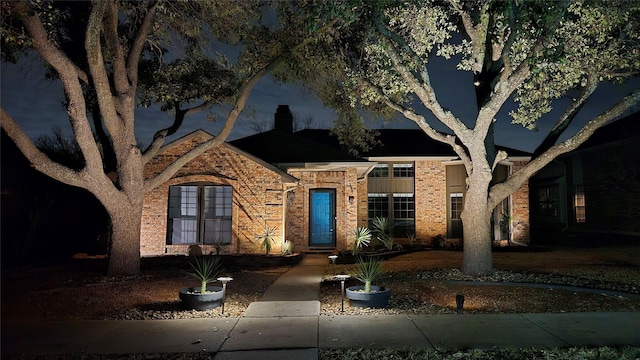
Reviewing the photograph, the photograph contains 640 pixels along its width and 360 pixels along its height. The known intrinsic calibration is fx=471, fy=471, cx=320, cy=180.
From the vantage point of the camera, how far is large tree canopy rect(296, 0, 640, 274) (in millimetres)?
10109

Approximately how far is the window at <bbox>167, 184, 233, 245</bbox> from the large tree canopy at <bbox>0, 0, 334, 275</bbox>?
3.28 m

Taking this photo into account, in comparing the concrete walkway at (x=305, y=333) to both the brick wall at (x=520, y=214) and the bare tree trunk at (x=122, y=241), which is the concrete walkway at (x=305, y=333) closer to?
the bare tree trunk at (x=122, y=241)

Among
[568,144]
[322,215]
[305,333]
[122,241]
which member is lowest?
[305,333]

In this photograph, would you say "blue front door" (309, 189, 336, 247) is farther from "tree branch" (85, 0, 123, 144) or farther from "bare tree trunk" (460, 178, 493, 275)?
"tree branch" (85, 0, 123, 144)

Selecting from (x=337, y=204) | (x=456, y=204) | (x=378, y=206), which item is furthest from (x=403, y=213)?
(x=337, y=204)

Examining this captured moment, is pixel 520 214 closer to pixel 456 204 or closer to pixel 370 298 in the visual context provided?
pixel 456 204

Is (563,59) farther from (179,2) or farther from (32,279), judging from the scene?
(32,279)

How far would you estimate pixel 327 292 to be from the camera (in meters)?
9.34

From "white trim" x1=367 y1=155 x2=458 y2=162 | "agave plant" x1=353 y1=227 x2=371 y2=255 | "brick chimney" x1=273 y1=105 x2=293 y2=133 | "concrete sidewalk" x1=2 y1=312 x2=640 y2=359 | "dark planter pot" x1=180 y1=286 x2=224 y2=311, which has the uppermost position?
"brick chimney" x1=273 y1=105 x2=293 y2=133

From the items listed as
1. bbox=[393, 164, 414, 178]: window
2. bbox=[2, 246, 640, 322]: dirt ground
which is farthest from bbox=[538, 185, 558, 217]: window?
bbox=[2, 246, 640, 322]: dirt ground

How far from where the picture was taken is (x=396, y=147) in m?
21.8

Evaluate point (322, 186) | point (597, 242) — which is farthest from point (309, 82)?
point (597, 242)

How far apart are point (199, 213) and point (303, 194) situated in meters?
4.17

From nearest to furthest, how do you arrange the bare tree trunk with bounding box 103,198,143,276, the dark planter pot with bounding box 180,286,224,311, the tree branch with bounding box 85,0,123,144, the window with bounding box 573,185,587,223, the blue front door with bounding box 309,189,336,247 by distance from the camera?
the dark planter pot with bounding box 180,286,224,311 < the tree branch with bounding box 85,0,123,144 < the bare tree trunk with bounding box 103,198,143,276 < the blue front door with bounding box 309,189,336,247 < the window with bounding box 573,185,587,223
